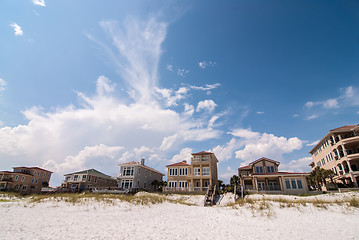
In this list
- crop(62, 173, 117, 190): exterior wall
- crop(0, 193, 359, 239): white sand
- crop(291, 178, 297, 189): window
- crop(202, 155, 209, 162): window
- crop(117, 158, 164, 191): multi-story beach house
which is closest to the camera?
crop(0, 193, 359, 239): white sand

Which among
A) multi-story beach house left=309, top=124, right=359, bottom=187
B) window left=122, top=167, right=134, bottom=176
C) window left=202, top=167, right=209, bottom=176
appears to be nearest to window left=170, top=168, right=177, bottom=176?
window left=202, top=167, right=209, bottom=176

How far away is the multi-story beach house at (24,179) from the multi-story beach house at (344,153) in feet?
238

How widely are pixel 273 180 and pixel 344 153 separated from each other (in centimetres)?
1213

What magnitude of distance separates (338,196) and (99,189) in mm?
38039

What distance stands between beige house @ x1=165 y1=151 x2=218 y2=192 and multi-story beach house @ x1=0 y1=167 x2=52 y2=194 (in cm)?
4161

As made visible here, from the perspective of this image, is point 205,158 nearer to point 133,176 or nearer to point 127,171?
point 133,176

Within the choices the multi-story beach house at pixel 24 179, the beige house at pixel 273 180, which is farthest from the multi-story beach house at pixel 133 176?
the multi-story beach house at pixel 24 179

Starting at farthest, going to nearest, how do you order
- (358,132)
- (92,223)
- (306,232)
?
(358,132) → (92,223) → (306,232)

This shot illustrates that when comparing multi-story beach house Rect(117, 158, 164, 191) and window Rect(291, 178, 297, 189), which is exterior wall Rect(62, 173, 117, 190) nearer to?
multi-story beach house Rect(117, 158, 164, 191)

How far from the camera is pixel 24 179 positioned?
2098 inches

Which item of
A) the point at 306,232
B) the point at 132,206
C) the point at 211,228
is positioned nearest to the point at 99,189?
the point at 132,206

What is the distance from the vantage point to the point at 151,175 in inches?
2034

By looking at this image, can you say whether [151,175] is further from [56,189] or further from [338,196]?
[338,196]

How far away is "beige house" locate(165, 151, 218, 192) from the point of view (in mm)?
38969
